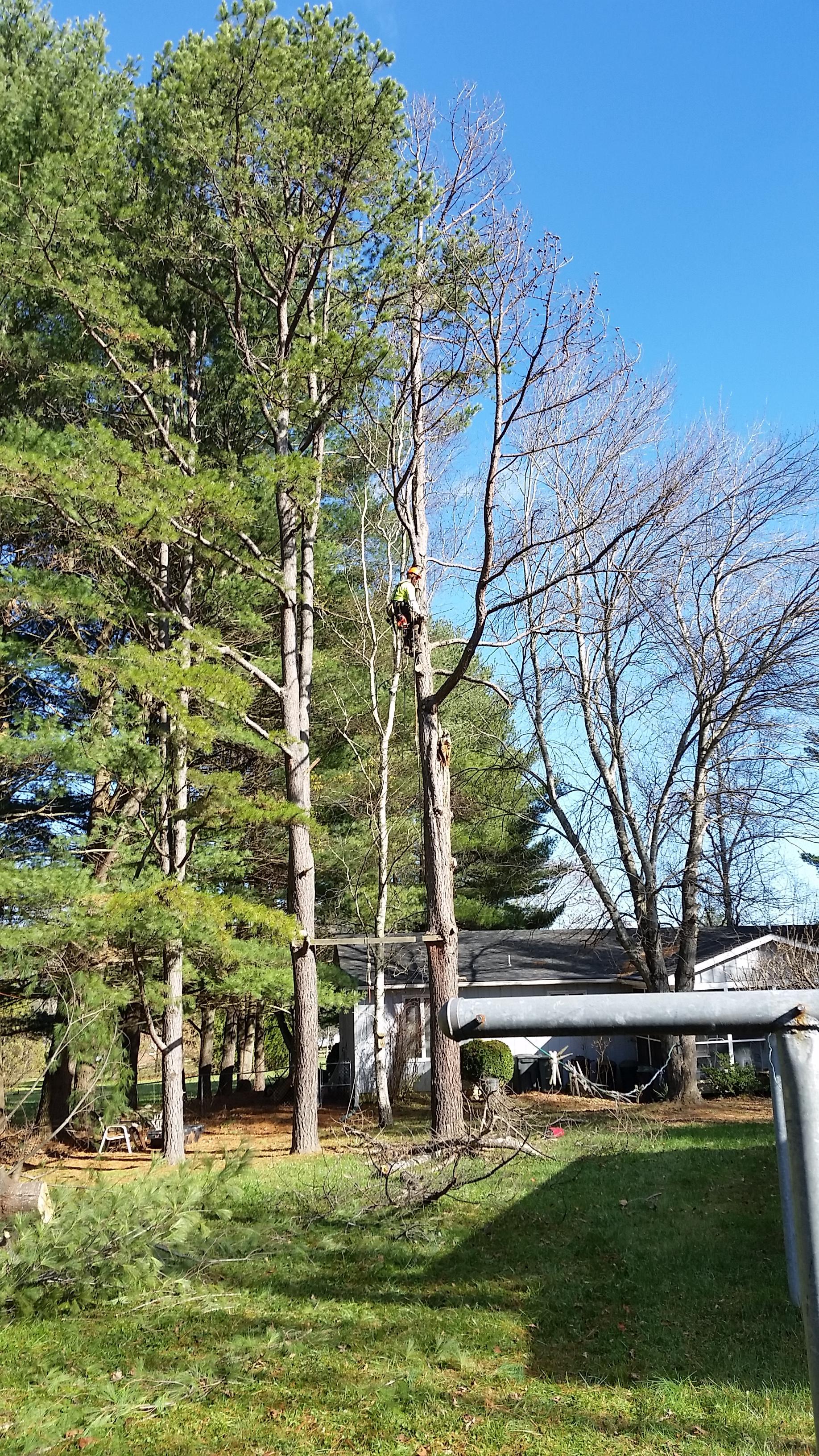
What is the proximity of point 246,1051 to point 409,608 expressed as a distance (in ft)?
72.7

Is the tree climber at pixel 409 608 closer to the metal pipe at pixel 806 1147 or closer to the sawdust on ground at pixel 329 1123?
the sawdust on ground at pixel 329 1123

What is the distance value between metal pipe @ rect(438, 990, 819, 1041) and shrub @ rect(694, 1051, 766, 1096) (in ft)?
55.0

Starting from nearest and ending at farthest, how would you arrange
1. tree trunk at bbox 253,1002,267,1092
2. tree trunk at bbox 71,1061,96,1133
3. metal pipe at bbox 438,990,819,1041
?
metal pipe at bbox 438,990,819,1041 → tree trunk at bbox 71,1061,96,1133 → tree trunk at bbox 253,1002,267,1092

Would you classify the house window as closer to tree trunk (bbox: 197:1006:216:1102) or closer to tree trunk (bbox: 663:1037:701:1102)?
tree trunk (bbox: 197:1006:216:1102)

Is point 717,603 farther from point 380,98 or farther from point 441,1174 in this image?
point 441,1174

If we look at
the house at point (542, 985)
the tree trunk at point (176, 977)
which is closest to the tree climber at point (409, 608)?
the tree trunk at point (176, 977)

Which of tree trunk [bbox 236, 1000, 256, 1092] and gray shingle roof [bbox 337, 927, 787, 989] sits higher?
gray shingle roof [bbox 337, 927, 787, 989]

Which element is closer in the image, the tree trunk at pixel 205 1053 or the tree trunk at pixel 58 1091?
the tree trunk at pixel 58 1091

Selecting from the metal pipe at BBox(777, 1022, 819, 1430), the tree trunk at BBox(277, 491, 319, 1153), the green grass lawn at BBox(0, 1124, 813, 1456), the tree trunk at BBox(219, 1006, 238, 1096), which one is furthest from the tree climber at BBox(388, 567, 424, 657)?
the tree trunk at BBox(219, 1006, 238, 1096)

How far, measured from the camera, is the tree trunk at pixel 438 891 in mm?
10344

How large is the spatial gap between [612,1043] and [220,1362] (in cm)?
1490

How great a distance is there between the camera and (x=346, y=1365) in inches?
188

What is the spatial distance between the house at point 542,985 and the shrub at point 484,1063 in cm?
103

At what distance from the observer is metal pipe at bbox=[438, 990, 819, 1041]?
1.38 meters
